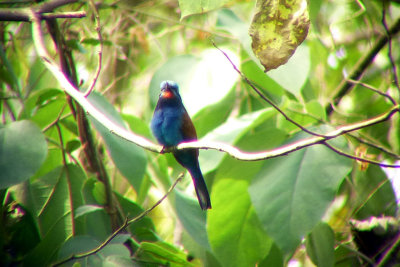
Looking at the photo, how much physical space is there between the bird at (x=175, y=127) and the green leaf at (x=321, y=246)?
0.69 meters

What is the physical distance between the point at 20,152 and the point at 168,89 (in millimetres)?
1108

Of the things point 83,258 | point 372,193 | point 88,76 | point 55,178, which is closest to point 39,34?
point 55,178

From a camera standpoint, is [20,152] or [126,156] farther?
[126,156]

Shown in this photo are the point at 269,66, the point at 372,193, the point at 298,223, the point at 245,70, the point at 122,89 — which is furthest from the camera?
the point at 122,89

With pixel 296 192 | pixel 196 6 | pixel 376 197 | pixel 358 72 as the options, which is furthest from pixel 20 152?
pixel 358 72

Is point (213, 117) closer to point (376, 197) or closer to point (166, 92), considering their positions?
point (166, 92)

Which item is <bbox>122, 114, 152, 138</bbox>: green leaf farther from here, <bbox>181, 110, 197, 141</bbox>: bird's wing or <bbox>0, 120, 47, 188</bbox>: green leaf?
<bbox>0, 120, 47, 188</bbox>: green leaf

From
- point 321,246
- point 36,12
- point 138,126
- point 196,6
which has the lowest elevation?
point 321,246

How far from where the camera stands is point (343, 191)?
3666mm

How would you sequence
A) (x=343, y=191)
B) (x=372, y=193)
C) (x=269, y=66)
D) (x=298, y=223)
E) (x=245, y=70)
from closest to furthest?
(x=269, y=66) < (x=298, y=223) < (x=372, y=193) < (x=245, y=70) < (x=343, y=191)

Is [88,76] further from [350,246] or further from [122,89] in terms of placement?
[350,246]

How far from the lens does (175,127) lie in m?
3.02

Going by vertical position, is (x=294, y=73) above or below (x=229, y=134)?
above

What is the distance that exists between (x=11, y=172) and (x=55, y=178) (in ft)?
1.75
